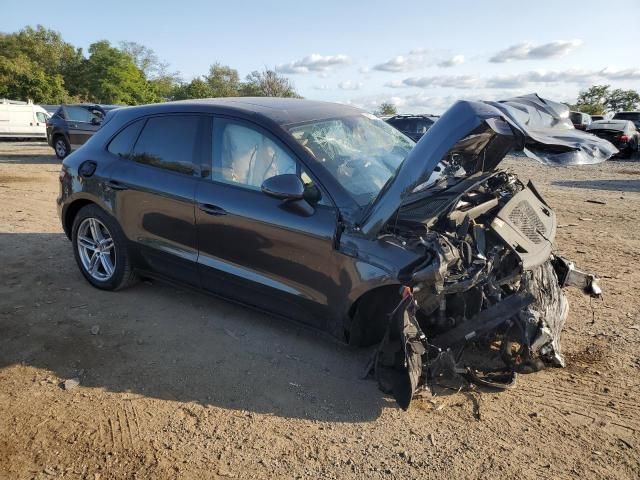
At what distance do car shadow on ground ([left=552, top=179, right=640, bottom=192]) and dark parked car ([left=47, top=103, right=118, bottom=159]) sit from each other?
13.3 meters

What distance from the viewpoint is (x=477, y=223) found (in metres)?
3.30

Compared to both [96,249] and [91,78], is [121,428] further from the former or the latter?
[91,78]

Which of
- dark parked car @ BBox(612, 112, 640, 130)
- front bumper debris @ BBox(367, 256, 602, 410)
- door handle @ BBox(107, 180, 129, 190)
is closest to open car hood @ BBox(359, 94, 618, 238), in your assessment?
front bumper debris @ BBox(367, 256, 602, 410)

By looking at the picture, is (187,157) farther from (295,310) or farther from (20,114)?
(20,114)

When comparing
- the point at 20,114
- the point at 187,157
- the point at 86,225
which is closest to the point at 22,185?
the point at 86,225

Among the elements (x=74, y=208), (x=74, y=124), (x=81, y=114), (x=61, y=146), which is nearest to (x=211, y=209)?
(x=74, y=208)

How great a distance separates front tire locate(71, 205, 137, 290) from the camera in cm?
455

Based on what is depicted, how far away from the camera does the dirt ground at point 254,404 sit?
2.62 meters

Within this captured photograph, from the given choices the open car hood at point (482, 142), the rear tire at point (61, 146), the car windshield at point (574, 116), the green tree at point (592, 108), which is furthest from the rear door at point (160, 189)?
the green tree at point (592, 108)

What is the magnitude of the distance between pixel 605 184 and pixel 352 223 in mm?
11619

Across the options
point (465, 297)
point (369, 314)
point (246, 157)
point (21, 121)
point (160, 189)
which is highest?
point (21, 121)

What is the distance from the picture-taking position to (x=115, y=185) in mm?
4406

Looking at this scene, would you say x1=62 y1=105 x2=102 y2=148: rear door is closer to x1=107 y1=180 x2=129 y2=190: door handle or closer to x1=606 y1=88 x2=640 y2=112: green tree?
x1=107 y1=180 x2=129 y2=190: door handle

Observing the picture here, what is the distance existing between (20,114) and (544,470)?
979 inches
